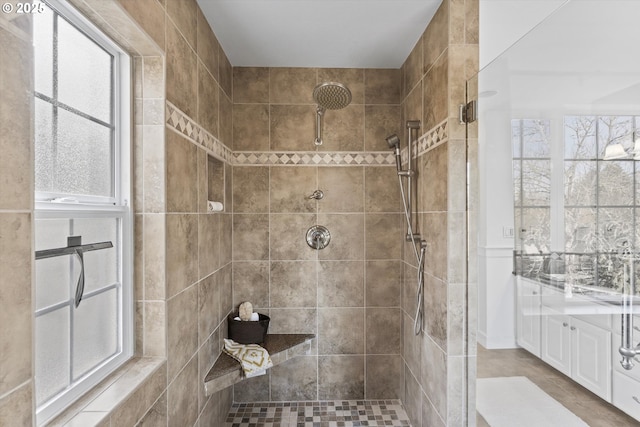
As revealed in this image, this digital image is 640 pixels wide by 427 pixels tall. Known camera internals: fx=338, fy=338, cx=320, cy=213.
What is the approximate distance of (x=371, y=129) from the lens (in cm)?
262

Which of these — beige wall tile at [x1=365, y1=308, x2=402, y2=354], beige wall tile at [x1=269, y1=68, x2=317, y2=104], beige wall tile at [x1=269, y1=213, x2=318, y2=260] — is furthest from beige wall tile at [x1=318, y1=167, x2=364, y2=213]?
beige wall tile at [x1=365, y1=308, x2=402, y2=354]

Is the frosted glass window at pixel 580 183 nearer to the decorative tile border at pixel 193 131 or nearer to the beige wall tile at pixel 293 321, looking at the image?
the decorative tile border at pixel 193 131

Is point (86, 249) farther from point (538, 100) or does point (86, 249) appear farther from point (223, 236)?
point (538, 100)

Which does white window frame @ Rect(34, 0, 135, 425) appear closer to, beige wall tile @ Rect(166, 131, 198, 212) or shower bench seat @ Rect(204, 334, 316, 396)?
beige wall tile @ Rect(166, 131, 198, 212)

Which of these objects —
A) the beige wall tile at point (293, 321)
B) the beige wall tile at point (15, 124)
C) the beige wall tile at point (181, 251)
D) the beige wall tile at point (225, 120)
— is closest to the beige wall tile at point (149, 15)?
the beige wall tile at point (15, 124)

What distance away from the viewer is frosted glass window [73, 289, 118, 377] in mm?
1154

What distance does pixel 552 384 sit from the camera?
1268 millimetres

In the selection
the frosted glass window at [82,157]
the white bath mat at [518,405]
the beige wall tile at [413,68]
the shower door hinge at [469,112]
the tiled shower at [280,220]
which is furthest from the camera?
the beige wall tile at [413,68]

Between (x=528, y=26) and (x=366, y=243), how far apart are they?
165cm

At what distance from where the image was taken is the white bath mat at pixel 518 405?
1.24 m

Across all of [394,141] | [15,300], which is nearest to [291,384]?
[394,141]

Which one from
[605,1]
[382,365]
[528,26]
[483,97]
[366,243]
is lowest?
[382,365]

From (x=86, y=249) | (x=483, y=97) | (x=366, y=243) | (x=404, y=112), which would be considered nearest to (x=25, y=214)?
(x=86, y=249)

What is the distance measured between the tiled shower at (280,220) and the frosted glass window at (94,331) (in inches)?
4.1
